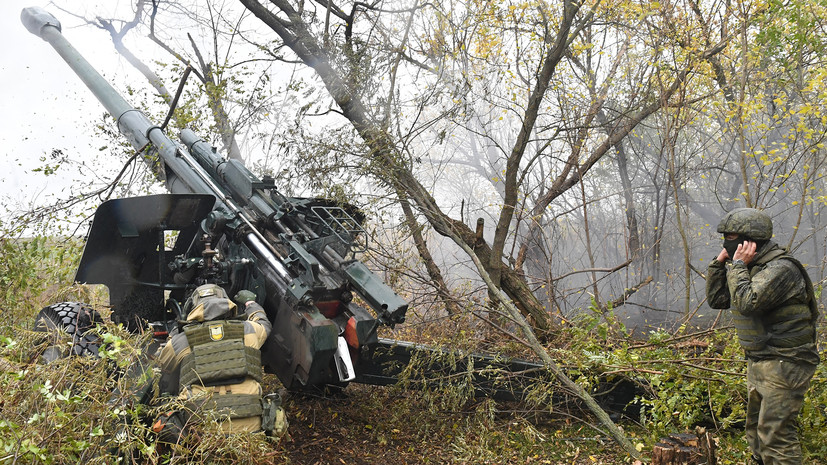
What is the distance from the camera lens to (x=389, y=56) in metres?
8.36

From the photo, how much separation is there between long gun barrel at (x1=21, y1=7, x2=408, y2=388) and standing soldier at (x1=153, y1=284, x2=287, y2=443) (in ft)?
1.98

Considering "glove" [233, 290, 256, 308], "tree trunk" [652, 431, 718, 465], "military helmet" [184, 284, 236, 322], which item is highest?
"glove" [233, 290, 256, 308]

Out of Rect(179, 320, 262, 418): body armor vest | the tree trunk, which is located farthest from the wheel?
the tree trunk

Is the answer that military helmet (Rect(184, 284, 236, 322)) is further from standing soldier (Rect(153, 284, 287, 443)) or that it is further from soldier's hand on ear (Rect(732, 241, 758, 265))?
soldier's hand on ear (Rect(732, 241, 758, 265))

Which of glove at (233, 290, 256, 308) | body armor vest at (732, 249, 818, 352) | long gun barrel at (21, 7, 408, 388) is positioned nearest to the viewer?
body armor vest at (732, 249, 818, 352)

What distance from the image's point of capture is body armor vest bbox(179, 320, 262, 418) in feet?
13.5

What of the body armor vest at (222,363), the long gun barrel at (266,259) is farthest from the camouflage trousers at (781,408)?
the body armor vest at (222,363)

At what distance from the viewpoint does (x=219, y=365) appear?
4.21m

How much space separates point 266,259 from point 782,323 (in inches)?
162

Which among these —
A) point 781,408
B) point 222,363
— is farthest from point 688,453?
point 222,363

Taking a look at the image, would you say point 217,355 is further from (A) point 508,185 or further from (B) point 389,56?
(B) point 389,56

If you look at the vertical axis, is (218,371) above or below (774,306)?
below

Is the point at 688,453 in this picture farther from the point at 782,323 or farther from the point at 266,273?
the point at 266,273

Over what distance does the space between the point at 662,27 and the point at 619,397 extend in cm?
575
